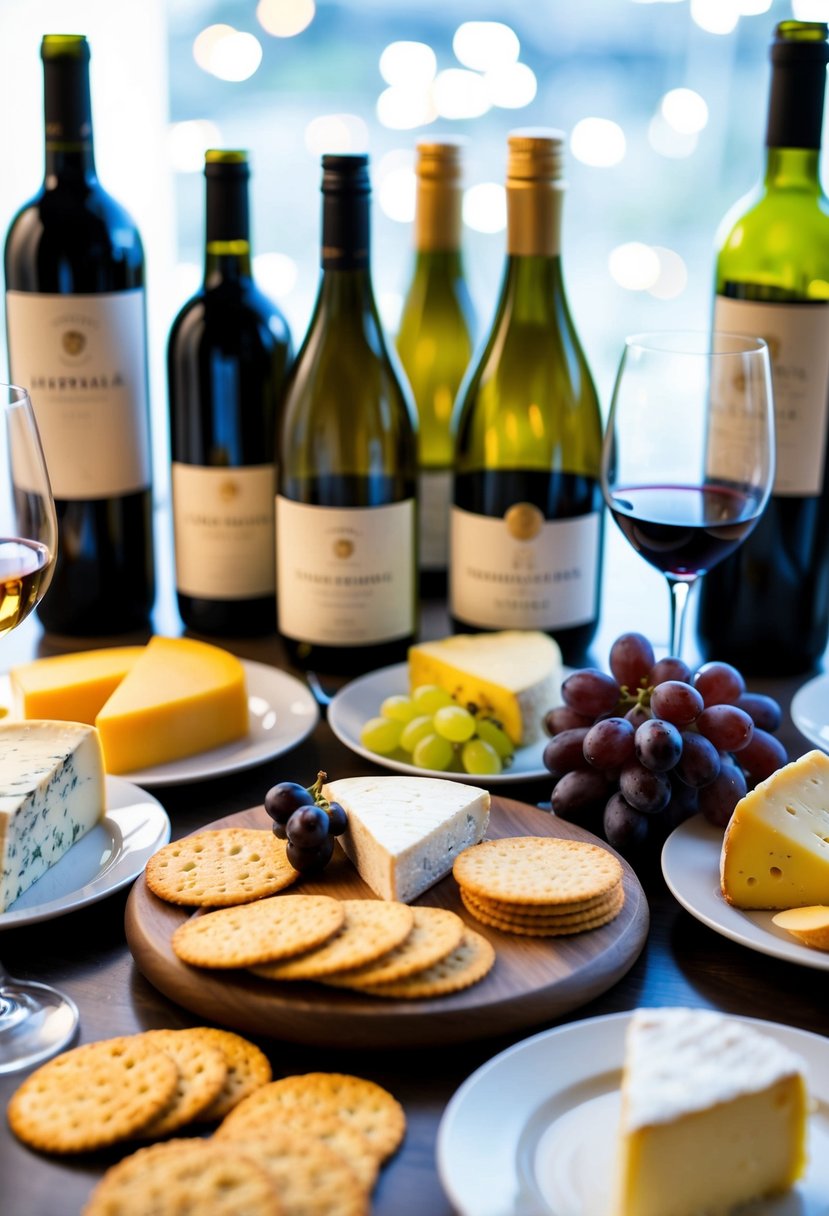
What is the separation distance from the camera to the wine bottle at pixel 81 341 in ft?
4.23

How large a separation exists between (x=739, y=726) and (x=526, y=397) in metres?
0.58

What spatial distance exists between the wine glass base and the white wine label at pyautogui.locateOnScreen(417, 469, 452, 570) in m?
0.86

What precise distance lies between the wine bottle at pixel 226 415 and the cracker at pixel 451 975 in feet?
2.31

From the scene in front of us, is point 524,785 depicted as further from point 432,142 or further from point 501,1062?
point 432,142

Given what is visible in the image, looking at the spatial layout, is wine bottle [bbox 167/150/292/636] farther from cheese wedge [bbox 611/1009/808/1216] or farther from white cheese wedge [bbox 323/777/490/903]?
cheese wedge [bbox 611/1009/808/1216]

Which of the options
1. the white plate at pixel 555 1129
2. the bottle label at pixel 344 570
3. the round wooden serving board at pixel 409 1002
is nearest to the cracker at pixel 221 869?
the round wooden serving board at pixel 409 1002

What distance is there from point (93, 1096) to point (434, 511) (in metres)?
0.98

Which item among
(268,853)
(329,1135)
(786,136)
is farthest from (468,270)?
(329,1135)

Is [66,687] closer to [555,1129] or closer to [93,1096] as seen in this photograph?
[93,1096]

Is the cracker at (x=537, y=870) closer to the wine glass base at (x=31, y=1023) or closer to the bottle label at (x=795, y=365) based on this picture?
the wine glass base at (x=31, y=1023)

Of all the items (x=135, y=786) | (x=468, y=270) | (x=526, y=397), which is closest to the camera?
(x=135, y=786)

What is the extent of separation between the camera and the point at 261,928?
2.61 feet

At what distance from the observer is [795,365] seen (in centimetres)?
123

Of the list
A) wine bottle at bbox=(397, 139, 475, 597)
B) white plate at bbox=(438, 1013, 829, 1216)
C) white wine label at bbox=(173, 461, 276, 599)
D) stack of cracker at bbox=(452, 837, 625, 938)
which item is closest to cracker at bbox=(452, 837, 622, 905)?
stack of cracker at bbox=(452, 837, 625, 938)
